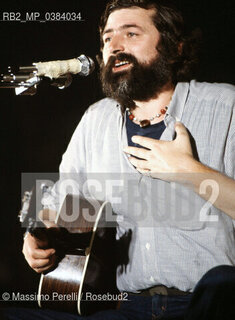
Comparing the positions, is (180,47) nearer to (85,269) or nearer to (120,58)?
(120,58)

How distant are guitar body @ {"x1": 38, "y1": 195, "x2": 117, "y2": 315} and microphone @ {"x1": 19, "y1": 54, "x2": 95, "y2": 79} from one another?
0.77m

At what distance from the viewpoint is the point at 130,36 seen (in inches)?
69.6

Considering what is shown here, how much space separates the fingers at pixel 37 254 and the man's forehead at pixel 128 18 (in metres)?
1.17

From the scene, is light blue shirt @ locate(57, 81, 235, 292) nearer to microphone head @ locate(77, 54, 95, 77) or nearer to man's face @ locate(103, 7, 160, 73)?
man's face @ locate(103, 7, 160, 73)

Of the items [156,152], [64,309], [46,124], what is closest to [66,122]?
[46,124]

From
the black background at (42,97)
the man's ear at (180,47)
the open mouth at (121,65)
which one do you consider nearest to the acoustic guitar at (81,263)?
the black background at (42,97)

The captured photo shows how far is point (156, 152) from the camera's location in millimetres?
1402

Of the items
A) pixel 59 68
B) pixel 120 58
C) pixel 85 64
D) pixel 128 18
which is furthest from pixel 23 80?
pixel 128 18

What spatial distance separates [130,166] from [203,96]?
496 mm

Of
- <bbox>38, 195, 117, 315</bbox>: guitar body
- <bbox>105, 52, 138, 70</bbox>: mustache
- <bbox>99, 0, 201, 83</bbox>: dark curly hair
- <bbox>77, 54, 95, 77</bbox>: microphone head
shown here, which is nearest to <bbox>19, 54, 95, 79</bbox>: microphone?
<bbox>77, 54, 95, 77</bbox>: microphone head

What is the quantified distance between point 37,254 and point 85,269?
247 millimetres

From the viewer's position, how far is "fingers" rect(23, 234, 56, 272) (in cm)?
167

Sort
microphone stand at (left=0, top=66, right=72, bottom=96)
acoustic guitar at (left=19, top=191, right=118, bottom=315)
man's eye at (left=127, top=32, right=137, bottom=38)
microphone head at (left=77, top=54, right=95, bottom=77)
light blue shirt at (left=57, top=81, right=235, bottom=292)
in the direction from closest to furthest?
microphone stand at (left=0, top=66, right=72, bottom=96) < microphone head at (left=77, top=54, right=95, bottom=77) < light blue shirt at (left=57, top=81, right=235, bottom=292) < acoustic guitar at (left=19, top=191, right=118, bottom=315) < man's eye at (left=127, top=32, right=137, bottom=38)

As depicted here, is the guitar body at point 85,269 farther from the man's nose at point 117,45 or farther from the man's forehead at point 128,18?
the man's forehead at point 128,18
